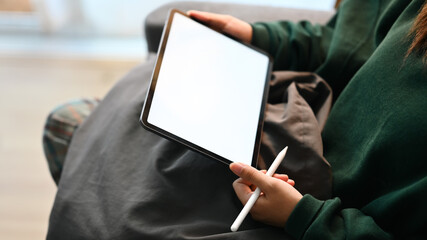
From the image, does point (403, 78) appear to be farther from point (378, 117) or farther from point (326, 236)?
point (326, 236)

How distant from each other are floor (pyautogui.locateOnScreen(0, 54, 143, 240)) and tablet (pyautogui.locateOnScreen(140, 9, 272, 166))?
657 millimetres

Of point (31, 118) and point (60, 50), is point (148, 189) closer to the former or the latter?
point (31, 118)

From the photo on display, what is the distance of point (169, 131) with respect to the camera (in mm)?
548

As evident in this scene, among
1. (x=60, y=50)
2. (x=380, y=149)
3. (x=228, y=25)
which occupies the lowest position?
(x=60, y=50)

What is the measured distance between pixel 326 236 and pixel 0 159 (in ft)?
3.22

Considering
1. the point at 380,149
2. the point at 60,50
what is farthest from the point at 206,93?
the point at 60,50

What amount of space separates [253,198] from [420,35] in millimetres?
309

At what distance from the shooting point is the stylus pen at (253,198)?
538 mm

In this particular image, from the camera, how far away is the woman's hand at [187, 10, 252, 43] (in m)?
0.72

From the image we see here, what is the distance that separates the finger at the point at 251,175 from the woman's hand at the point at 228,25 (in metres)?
0.28

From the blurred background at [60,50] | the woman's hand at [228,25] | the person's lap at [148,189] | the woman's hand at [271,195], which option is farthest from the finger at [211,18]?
the blurred background at [60,50]

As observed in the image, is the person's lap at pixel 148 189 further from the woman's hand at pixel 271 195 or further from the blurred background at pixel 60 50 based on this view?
the blurred background at pixel 60 50

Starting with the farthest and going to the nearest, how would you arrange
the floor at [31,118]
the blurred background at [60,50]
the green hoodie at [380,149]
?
the blurred background at [60,50]
the floor at [31,118]
the green hoodie at [380,149]

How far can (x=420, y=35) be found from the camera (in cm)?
53
